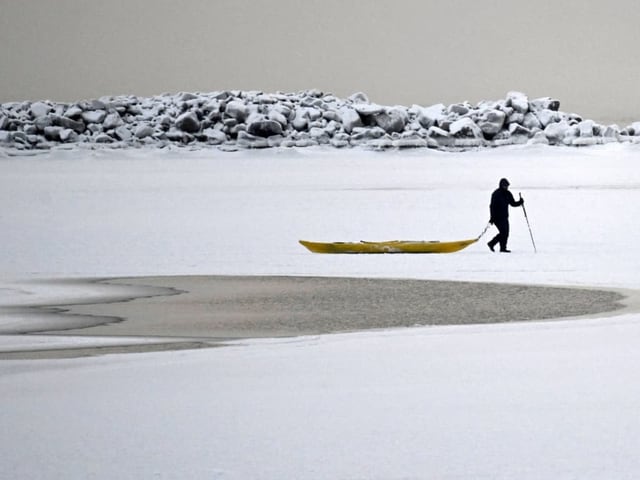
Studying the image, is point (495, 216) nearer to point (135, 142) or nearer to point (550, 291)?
point (550, 291)

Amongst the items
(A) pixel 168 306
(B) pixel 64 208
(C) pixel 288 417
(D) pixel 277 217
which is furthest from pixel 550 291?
(B) pixel 64 208

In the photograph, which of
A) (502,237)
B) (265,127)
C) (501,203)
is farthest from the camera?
(265,127)

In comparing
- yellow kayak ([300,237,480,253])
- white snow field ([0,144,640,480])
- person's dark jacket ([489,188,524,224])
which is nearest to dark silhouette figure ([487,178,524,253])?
person's dark jacket ([489,188,524,224])

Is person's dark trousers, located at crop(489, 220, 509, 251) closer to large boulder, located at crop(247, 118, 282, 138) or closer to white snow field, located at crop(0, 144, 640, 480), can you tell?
white snow field, located at crop(0, 144, 640, 480)

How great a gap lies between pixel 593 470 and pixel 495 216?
14877 mm

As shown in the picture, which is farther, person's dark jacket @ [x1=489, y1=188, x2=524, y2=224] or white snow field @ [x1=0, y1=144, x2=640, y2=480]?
person's dark jacket @ [x1=489, y1=188, x2=524, y2=224]

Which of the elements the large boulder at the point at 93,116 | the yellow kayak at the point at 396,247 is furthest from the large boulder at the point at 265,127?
the yellow kayak at the point at 396,247

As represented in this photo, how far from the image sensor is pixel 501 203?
68.7 ft

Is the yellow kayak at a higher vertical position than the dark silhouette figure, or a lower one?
lower

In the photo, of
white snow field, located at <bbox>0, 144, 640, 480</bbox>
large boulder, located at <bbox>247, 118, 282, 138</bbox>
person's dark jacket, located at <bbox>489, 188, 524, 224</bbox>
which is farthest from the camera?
large boulder, located at <bbox>247, 118, 282, 138</bbox>

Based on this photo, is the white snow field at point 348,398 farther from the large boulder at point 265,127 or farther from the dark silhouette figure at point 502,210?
the large boulder at point 265,127

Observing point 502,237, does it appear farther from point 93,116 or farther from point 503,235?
point 93,116

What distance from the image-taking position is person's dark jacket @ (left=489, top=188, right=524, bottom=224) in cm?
2094

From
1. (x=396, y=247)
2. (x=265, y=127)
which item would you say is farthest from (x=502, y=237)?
(x=265, y=127)
